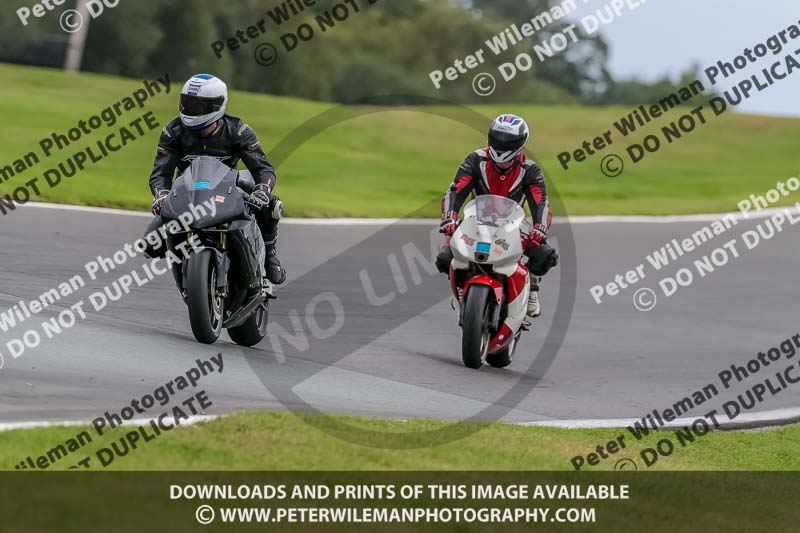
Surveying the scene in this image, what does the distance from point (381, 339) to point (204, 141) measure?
10.6 ft

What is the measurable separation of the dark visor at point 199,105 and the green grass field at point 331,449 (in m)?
2.75

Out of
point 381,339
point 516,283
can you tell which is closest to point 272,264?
point 516,283

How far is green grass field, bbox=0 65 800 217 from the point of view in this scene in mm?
22609

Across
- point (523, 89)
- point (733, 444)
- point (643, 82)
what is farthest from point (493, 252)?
point (643, 82)

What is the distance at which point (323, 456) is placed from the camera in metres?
6.57

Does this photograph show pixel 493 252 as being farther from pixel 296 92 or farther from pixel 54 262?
pixel 296 92

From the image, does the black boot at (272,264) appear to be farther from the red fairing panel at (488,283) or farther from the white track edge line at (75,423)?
the white track edge line at (75,423)

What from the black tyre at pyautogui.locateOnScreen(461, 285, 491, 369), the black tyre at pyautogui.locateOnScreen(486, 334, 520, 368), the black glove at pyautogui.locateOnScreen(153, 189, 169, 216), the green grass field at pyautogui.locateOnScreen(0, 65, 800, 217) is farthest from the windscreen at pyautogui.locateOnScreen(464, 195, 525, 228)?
the green grass field at pyautogui.locateOnScreen(0, 65, 800, 217)

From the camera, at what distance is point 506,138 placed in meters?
10.3

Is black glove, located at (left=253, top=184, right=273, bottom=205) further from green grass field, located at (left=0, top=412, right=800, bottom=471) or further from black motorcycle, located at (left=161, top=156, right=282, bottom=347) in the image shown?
green grass field, located at (left=0, top=412, right=800, bottom=471)

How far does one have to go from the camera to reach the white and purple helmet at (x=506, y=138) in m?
10.3

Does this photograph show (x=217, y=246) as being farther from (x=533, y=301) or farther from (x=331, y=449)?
(x=533, y=301)

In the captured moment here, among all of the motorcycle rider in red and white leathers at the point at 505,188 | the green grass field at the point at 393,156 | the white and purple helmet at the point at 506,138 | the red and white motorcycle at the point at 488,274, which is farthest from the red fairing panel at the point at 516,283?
the green grass field at the point at 393,156

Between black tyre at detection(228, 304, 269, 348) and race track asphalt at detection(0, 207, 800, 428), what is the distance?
0.33 feet
